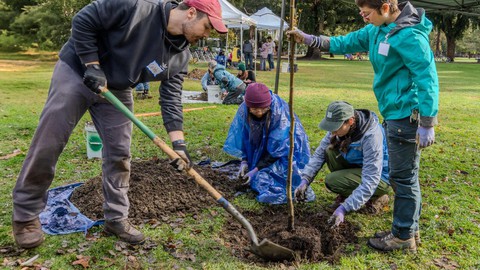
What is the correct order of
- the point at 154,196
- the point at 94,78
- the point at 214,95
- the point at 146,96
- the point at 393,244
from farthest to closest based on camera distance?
1. the point at 146,96
2. the point at 214,95
3. the point at 154,196
4. the point at 393,244
5. the point at 94,78

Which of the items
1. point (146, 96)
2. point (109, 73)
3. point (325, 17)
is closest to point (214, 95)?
point (146, 96)

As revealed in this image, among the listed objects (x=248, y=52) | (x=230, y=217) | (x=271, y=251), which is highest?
(x=248, y=52)

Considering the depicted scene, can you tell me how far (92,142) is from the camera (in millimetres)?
5586

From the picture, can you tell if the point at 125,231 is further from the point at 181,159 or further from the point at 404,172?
the point at 404,172

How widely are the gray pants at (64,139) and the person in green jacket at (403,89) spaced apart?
5.11 feet

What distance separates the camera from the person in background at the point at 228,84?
9766 mm

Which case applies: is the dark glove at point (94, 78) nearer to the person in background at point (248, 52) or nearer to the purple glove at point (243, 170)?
the purple glove at point (243, 170)

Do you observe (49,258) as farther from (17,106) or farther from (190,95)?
(190,95)

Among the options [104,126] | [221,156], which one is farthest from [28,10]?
[104,126]

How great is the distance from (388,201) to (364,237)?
2.69 feet

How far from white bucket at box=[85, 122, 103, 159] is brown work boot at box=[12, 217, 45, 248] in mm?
2305

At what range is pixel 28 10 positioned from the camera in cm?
3017

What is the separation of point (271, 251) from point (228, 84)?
715 cm

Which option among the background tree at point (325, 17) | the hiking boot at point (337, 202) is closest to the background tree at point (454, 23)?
the background tree at point (325, 17)
